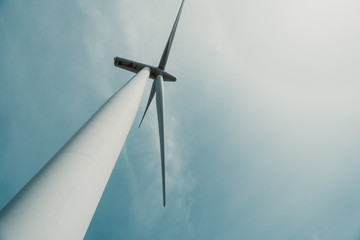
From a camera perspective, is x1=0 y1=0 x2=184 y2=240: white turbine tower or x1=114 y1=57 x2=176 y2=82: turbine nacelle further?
x1=114 y1=57 x2=176 y2=82: turbine nacelle

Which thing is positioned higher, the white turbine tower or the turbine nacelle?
the turbine nacelle

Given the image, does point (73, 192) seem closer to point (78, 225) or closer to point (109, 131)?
point (78, 225)

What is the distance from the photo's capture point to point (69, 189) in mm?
3885

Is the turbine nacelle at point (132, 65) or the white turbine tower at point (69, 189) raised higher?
the turbine nacelle at point (132, 65)

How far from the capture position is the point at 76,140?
529cm

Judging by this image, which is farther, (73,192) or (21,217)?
(73,192)

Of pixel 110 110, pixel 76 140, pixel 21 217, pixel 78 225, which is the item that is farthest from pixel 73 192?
pixel 110 110

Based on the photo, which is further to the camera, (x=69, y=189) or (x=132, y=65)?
(x=132, y=65)

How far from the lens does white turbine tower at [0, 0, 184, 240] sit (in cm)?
309

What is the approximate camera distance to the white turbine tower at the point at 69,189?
309cm

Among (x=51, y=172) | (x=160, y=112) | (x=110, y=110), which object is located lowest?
(x=160, y=112)

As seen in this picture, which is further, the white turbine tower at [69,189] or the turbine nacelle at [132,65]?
the turbine nacelle at [132,65]

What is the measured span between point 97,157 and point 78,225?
1665 mm

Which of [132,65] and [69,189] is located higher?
[132,65]
